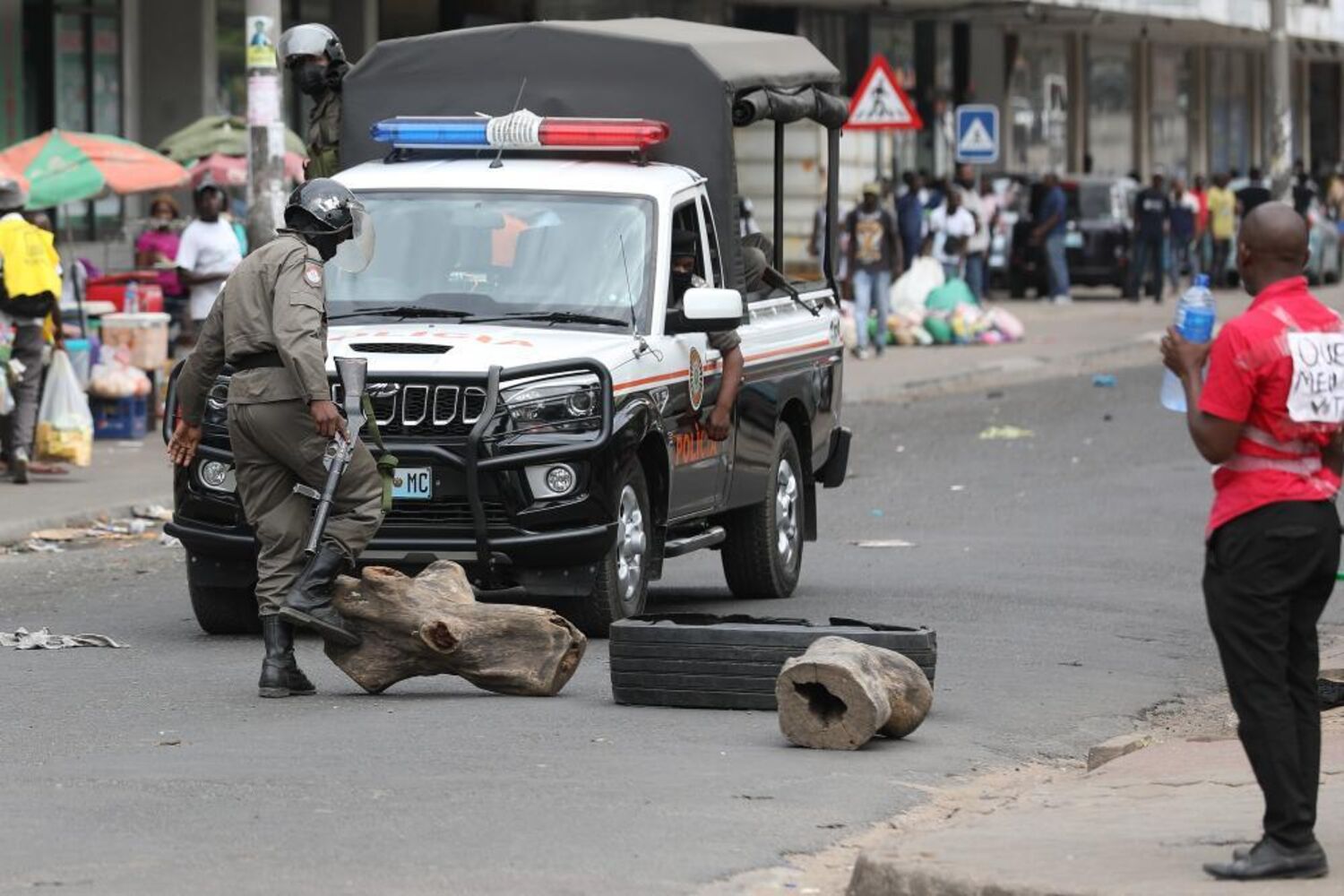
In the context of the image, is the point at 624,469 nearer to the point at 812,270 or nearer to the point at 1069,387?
the point at 1069,387

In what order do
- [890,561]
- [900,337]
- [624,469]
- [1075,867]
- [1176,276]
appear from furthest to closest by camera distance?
[1176,276], [900,337], [890,561], [624,469], [1075,867]

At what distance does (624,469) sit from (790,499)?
8.24ft

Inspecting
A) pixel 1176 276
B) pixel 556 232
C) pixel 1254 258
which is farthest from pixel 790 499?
pixel 1176 276

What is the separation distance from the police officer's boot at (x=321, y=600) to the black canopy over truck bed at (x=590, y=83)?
13.2ft

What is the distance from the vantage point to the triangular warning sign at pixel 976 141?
32844mm

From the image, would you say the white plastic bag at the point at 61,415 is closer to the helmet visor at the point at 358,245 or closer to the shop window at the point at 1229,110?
the helmet visor at the point at 358,245

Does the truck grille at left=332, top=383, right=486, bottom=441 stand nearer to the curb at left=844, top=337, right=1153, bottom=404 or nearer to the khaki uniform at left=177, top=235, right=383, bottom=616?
the khaki uniform at left=177, top=235, right=383, bottom=616

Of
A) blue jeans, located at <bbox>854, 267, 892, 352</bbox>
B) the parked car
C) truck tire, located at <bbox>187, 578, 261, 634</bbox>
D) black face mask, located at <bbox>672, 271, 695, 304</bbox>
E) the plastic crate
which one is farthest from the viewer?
the parked car

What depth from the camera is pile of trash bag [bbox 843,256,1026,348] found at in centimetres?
3228

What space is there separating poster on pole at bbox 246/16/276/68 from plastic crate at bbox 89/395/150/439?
298 cm

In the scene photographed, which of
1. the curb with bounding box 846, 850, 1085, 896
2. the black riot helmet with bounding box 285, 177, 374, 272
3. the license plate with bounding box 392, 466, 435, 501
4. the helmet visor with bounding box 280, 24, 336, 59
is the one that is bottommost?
the curb with bounding box 846, 850, 1085, 896

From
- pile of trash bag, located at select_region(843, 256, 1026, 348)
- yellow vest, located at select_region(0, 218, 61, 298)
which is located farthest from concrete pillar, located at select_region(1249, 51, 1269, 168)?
yellow vest, located at select_region(0, 218, 61, 298)

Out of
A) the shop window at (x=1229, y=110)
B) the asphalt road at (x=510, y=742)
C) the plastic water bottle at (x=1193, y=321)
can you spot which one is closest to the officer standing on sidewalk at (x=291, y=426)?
the asphalt road at (x=510, y=742)

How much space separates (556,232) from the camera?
12148 mm
